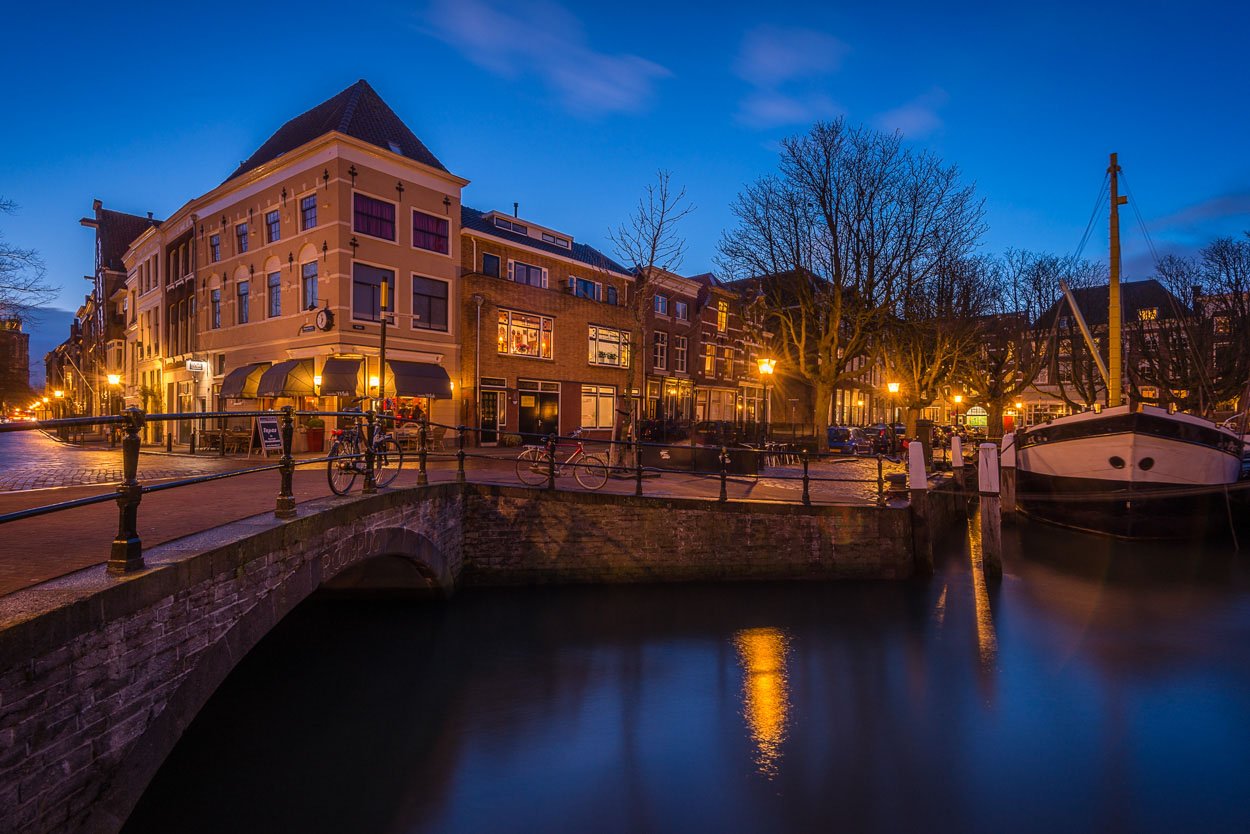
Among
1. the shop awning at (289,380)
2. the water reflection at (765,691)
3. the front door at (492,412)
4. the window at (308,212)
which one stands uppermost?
the window at (308,212)

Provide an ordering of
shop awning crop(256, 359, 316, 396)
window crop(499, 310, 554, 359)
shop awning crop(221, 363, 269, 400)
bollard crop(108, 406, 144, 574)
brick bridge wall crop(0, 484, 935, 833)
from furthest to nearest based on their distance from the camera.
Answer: window crop(499, 310, 554, 359)
shop awning crop(221, 363, 269, 400)
shop awning crop(256, 359, 316, 396)
bollard crop(108, 406, 144, 574)
brick bridge wall crop(0, 484, 935, 833)

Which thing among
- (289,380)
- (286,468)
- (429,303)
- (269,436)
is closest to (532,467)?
(269,436)

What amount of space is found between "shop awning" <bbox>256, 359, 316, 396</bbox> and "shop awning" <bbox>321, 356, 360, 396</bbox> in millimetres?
496

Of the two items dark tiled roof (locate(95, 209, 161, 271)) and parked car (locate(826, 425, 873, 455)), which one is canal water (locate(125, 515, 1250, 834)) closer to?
parked car (locate(826, 425, 873, 455))

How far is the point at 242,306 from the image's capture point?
902 inches

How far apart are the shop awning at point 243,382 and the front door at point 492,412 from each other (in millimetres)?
7192

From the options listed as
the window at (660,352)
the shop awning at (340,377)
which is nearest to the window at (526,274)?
the window at (660,352)

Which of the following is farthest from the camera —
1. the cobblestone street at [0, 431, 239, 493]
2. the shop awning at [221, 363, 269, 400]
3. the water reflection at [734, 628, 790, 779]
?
the shop awning at [221, 363, 269, 400]

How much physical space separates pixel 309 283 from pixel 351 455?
16058 millimetres

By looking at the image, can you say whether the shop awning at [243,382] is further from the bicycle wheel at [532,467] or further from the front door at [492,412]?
the bicycle wheel at [532,467]

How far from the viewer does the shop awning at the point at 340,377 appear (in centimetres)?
1864

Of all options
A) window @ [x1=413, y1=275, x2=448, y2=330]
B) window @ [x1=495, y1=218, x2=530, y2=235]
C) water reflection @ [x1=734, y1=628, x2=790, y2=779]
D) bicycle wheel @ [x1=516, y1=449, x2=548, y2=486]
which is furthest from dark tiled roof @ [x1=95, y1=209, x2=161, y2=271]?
water reflection @ [x1=734, y1=628, x2=790, y2=779]

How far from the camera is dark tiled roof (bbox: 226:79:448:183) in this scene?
2112 cm

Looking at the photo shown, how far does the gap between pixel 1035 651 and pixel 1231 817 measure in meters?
3.51
